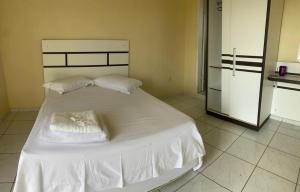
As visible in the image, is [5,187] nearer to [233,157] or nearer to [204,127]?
[233,157]

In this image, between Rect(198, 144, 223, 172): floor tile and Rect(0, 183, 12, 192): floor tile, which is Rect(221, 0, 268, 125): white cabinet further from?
Rect(0, 183, 12, 192): floor tile

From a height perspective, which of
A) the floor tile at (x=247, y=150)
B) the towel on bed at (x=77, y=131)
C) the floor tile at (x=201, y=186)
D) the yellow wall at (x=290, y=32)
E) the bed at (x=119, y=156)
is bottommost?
the floor tile at (x=201, y=186)

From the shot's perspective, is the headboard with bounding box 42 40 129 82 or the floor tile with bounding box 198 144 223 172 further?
the headboard with bounding box 42 40 129 82

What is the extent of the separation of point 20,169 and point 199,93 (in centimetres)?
389

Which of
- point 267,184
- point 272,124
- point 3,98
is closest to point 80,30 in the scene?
point 3,98

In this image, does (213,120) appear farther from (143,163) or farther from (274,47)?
(143,163)

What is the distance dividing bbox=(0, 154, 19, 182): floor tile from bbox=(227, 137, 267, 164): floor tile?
241 centimetres

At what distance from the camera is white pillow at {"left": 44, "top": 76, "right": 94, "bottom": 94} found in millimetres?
3086

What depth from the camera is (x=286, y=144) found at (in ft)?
9.39

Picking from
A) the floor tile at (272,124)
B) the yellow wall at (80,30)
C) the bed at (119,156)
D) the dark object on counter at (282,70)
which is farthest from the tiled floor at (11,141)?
the dark object on counter at (282,70)

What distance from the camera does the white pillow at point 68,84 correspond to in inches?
121

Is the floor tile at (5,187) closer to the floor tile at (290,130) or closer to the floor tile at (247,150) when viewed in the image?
the floor tile at (247,150)

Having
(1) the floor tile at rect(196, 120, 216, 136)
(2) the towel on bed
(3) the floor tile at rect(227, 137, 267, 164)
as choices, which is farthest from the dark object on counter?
(2) the towel on bed

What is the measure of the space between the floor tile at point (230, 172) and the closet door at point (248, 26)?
1.50m
